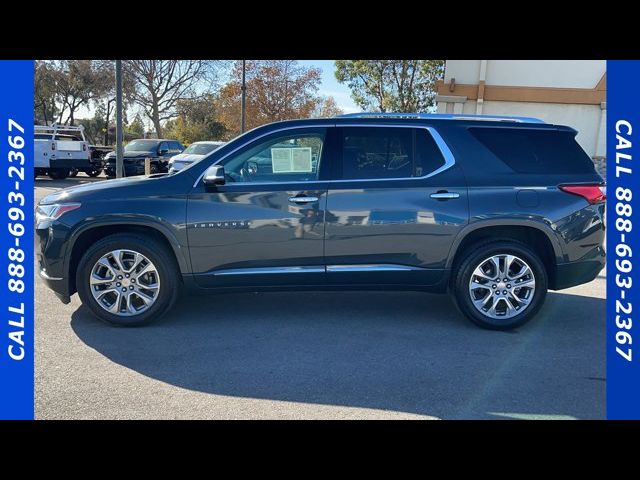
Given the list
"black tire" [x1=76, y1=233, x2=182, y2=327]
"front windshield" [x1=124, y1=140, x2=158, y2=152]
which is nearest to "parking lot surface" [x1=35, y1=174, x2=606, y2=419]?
"black tire" [x1=76, y1=233, x2=182, y2=327]

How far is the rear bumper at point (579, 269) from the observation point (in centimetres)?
509

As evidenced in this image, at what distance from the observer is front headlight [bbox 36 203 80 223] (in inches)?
191

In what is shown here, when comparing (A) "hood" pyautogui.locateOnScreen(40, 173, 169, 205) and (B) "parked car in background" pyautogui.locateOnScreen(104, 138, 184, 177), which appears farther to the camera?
(B) "parked car in background" pyautogui.locateOnScreen(104, 138, 184, 177)

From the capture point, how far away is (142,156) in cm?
2128

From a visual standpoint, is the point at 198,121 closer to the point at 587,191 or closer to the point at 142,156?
the point at 142,156

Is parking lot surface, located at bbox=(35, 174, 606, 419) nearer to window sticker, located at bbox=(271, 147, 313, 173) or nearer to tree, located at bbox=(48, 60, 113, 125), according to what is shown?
window sticker, located at bbox=(271, 147, 313, 173)

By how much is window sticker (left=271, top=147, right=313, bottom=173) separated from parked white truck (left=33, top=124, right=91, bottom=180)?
710 inches

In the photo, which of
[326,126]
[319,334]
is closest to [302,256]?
[319,334]

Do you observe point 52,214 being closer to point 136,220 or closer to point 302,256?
point 136,220

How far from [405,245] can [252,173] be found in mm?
1580

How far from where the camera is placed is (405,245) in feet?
16.4

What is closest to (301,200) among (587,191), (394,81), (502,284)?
(502,284)

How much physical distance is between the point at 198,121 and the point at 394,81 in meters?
19.9

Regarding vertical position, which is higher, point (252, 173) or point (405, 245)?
point (252, 173)
